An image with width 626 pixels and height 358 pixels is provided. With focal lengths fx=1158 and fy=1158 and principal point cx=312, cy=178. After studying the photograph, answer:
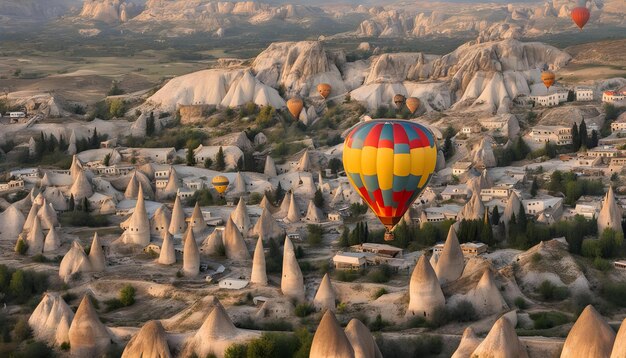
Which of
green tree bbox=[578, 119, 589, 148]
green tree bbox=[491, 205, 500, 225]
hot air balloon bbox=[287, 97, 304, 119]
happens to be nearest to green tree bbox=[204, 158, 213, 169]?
hot air balloon bbox=[287, 97, 304, 119]

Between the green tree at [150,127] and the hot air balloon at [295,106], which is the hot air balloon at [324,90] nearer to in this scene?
the hot air balloon at [295,106]

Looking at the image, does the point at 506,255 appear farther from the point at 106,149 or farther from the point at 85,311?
the point at 106,149

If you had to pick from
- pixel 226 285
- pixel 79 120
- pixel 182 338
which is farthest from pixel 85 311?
pixel 79 120

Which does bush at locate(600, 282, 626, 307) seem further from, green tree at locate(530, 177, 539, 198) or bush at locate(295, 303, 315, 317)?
green tree at locate(530, 177, 539, 198)

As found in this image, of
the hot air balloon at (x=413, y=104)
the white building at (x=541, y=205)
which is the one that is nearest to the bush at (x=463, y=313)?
the white building at (x=541, y=205)

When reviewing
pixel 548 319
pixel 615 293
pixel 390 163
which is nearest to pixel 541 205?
pixel 615 293

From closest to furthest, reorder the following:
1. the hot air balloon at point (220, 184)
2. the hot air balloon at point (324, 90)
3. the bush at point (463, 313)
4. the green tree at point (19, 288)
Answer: the bush at point (463, 313)
the green tree at point (19, 288)
the hot air balloon at point (220, 184)
the hot air balloon at point (324, 90)
